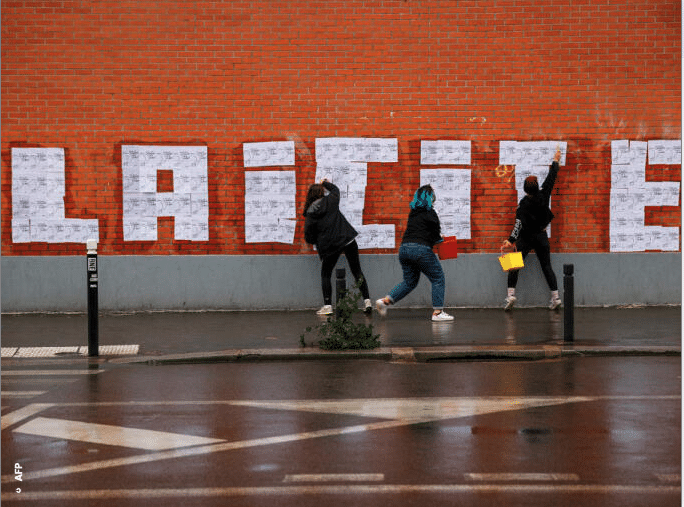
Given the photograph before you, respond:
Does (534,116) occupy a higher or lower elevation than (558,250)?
higher

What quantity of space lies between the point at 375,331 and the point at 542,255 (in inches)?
135

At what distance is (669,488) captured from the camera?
19.9ft

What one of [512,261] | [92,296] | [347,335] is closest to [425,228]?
[512,261]

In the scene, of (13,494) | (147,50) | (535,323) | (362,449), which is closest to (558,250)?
(535,323)

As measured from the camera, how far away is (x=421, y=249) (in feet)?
45.9

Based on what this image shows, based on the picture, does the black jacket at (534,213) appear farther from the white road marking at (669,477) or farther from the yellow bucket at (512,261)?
the white road marking at (669,477)

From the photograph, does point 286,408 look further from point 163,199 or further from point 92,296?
point 163,199

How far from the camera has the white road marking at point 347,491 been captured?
5.96 meters

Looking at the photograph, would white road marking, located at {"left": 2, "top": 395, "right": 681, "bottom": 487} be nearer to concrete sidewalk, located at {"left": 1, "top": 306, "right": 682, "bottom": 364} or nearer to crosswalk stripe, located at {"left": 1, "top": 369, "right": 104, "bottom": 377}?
crosswalk stripe, located at {"left": 1, "top": 369, "right": 104, "bottom": 377}

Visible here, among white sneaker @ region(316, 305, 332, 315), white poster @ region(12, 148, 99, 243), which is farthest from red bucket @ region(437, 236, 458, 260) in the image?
white poster @ region(12, 148, 99, 243)

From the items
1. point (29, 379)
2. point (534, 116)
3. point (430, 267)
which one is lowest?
point (29, 379)

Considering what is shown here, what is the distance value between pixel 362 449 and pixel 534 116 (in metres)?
9.90

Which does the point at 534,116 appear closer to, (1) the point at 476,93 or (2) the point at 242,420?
(1) the point at 476,93

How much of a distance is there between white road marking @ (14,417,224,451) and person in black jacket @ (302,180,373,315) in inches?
287
